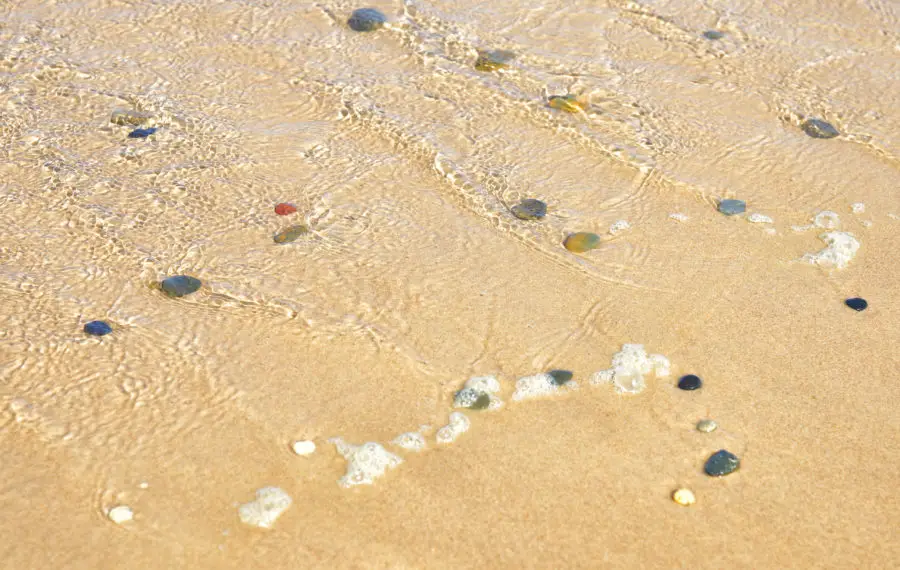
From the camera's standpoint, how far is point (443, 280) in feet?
12.6

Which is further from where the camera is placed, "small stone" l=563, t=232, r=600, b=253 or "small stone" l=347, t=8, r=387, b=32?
"small stone" l=347, t=8, r=387, b=32

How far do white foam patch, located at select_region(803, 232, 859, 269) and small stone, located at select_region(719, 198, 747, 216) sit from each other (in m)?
0.38

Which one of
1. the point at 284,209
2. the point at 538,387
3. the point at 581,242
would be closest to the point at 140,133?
the point at 284,209

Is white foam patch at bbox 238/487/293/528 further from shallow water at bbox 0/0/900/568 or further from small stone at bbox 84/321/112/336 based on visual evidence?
small stone at bbox 84/321/112/336

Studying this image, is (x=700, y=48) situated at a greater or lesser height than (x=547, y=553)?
greater

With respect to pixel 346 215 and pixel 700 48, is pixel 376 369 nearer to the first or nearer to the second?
pixel 346 215

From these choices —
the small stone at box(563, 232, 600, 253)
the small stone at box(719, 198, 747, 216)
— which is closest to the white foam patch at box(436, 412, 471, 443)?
the small stone at box(563, 232, 600, 253)

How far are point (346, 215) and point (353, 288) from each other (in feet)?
1.76

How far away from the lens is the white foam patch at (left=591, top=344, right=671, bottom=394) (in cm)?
338

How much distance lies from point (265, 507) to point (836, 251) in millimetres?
2780

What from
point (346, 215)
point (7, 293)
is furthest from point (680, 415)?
point (7, 293)

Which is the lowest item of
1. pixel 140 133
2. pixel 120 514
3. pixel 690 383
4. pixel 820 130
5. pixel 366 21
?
pixel 120 514

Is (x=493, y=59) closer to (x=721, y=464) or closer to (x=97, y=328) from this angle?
(x=97, y=328)

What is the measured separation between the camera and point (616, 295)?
12.5 ft
